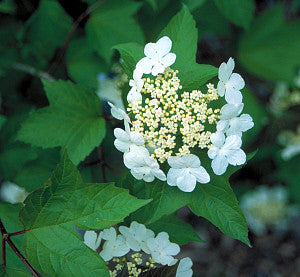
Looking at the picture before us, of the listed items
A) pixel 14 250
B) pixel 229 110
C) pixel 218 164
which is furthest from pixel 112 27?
pixel 14 250

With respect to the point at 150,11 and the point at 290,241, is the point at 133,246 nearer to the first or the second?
the point at 150,11

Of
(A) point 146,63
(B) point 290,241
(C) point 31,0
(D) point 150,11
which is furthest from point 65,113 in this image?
(B) point 290,241

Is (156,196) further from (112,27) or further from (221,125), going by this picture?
(112,27)

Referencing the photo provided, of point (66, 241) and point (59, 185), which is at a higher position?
point (59, 185)

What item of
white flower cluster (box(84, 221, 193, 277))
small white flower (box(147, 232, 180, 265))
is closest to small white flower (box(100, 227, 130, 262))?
white flower cluster (box(84, 221, 193, 277))

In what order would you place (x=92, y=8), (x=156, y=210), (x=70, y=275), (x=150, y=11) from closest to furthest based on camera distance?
(x=70, y=275) → (x=156, y=210) → (x=92, y=8) → (x=150, y=11)

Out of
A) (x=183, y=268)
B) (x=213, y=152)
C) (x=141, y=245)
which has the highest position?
(x=213, y=152)
